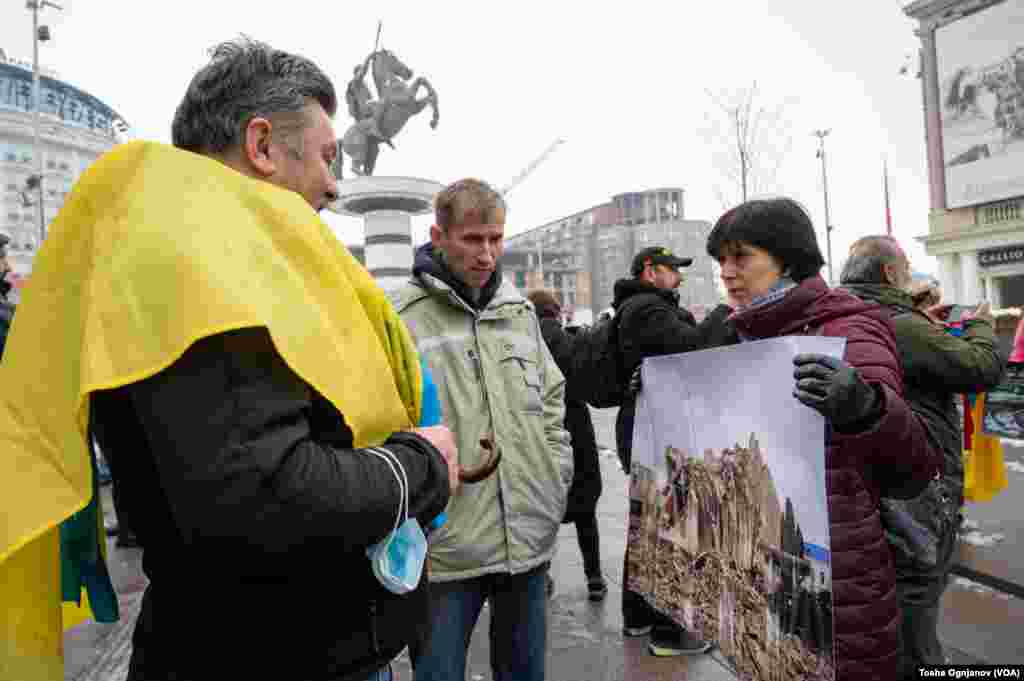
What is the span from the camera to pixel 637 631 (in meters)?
3.58

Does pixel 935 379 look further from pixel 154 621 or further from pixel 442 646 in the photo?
pixel 154 621

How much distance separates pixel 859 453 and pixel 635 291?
5.64 ft

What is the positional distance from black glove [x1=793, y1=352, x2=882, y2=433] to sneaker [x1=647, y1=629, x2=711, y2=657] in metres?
2.19

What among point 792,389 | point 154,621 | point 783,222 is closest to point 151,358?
point 154,621

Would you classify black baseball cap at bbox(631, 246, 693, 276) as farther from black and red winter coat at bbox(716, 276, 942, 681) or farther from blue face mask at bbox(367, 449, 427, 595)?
blue face mask at bbox(367, 449, 427, 595)

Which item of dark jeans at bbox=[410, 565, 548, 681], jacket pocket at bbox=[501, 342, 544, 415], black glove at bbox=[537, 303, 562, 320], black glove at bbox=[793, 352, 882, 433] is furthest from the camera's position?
black glove at bbox=[537, 303, 562, 320]

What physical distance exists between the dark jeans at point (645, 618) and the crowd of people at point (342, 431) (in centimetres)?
140

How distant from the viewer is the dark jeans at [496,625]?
2039 millimetres

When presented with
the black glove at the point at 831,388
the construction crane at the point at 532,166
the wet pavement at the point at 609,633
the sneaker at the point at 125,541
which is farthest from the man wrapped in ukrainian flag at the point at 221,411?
the construction crane at the point at 532,166

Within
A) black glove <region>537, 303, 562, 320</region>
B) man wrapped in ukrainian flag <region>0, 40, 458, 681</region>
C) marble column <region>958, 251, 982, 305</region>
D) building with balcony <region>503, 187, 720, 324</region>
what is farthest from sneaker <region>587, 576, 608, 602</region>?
building with balcony <region>503, 187, 720, 324</region>

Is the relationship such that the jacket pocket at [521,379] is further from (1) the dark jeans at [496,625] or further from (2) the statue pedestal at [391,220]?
(2) the statue pedestal at [391,220]

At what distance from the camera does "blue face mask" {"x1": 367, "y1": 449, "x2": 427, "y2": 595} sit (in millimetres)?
1052

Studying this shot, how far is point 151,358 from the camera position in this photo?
91cm

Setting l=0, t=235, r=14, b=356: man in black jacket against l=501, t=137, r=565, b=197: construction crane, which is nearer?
l=0, t=235, r=14, b=356: man in black jacket
